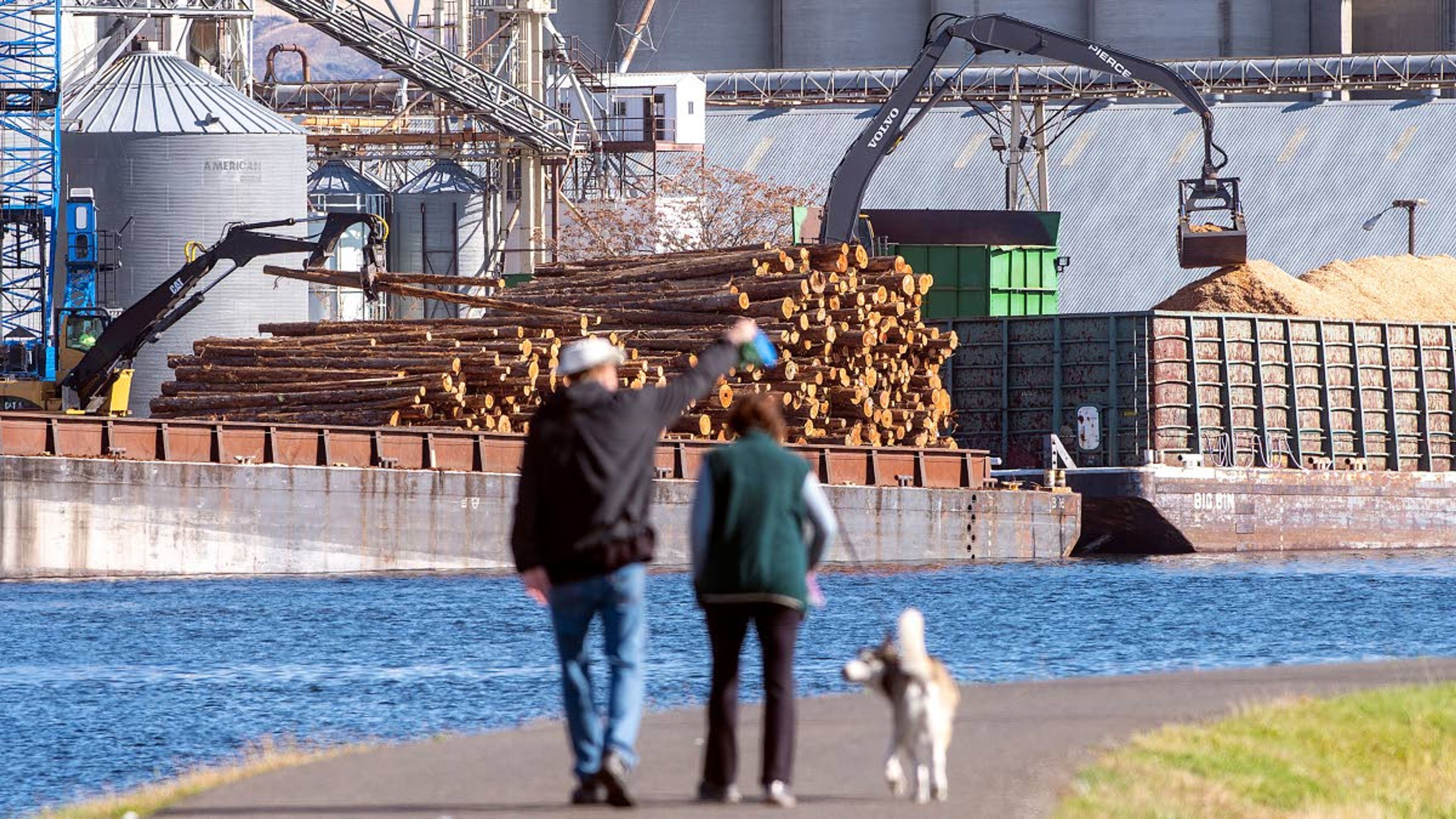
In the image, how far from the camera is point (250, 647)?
2484 cm

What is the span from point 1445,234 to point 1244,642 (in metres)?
49.1

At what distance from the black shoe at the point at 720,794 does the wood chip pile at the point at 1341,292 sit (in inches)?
1591

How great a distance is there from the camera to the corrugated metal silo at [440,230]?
7488 centimetres

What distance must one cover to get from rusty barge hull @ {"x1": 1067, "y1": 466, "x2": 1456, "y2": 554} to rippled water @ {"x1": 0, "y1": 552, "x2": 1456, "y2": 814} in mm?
6929

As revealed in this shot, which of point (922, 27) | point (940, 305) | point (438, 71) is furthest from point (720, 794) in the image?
point (922, 27)

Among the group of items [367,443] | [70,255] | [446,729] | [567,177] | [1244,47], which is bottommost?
[446,729]

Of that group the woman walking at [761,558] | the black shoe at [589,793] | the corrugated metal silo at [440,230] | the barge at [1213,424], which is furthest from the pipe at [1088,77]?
the black shoe at [589,793]

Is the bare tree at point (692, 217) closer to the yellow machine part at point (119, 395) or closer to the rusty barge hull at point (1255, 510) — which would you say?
the rusty barge hull at point (1255, 510)

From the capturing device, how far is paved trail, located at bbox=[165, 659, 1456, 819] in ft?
33.3

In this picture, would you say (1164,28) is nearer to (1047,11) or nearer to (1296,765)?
(1047,11)

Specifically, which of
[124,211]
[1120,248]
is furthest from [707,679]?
[1120,248]

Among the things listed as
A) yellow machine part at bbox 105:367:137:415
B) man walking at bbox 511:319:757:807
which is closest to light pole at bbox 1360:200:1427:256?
yellow machine part at bbox 105:367:137:415

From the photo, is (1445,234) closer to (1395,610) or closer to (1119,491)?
(1119,491)

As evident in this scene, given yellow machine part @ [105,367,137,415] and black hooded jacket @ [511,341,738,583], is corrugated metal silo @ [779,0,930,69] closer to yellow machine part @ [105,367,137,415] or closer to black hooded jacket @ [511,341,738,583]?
yellow machine part @ [105,367,137,415]
